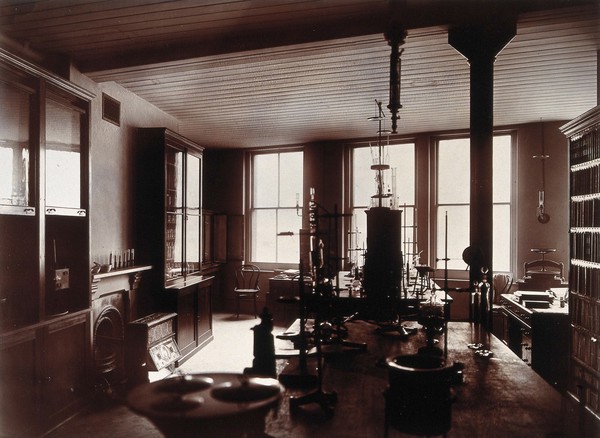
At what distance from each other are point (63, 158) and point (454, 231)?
6676mm

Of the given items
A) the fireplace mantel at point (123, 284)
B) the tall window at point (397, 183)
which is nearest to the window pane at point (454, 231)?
the tall window at point (397, 183)

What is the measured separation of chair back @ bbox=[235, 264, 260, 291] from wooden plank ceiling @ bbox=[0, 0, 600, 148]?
12.0 ft

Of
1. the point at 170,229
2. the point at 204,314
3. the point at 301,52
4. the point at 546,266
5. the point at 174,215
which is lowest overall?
the point at 204,314

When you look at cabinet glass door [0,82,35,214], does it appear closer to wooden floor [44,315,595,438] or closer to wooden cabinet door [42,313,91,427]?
wooden cabinet door [42,313,91,427]

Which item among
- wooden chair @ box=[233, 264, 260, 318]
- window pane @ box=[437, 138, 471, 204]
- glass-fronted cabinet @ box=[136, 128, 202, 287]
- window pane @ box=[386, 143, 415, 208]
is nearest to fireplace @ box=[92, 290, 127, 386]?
glass-fronted cabinet @ box=[136, 128, 202, 287]

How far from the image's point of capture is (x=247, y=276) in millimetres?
9492

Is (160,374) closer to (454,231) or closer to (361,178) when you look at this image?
(361,178)

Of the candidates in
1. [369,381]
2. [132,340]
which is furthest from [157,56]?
[369,381]

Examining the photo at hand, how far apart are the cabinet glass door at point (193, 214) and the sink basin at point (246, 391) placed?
4.93 metres

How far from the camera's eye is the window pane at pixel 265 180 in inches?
372

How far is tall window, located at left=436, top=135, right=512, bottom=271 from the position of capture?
7.87 metres

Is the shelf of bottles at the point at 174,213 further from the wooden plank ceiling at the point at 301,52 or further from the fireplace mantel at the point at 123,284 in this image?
the wooden plank ceiling at the point at 301,52

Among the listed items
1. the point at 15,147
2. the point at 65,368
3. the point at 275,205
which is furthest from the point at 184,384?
the point at 275,205

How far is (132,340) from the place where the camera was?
4.80 meters
